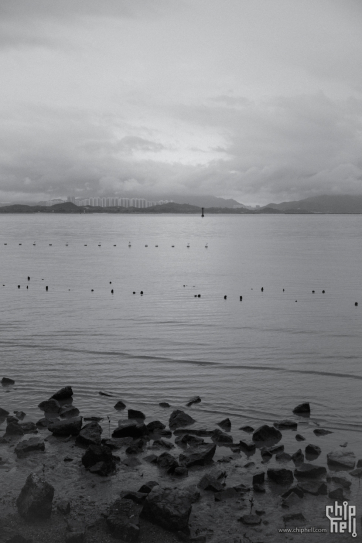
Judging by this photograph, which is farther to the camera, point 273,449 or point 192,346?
point 192,346

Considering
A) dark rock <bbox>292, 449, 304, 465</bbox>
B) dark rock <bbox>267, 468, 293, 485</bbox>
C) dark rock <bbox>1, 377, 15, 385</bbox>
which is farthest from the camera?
dark rock <bbox>1, 377, 15, 385</bbox>

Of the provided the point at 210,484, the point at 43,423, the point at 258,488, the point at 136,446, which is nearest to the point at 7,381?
the point at 43,423

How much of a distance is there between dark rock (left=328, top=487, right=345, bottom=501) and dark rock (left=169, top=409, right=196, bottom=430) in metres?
5.18

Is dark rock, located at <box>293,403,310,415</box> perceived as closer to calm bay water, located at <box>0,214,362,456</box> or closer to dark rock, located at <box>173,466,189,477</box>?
calm bay water, located at <box>0,214,362,456</box>

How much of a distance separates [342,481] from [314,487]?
0.78 metres

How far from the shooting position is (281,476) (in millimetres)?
12758

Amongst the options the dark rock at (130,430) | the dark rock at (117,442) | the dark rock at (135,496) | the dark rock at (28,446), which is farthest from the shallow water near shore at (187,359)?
the dark rock at (117,442)

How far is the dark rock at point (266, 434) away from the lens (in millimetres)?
15062

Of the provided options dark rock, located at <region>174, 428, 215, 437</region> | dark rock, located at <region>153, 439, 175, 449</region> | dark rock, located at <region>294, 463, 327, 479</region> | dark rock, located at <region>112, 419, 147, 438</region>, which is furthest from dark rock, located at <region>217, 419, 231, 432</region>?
dark rock, located at <region>294, 463, 327, 479</region>

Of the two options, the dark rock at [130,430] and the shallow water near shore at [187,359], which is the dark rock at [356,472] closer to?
the shallow water near shore at [187,359]

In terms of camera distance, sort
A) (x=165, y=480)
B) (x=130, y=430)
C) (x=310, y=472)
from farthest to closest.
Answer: (x=130, y=430)
(x=310, y=472)
(x=165, y=480)

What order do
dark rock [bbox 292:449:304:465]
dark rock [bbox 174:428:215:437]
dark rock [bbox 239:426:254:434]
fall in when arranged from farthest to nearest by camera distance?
1. dark rock [bbox 239:426:254:434]
2. dark rock [bbox 174:428:215:437]
3. dark rock [bbox 292:449:304:465]

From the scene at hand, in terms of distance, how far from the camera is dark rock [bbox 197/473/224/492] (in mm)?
12398

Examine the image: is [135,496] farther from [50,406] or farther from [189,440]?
[50,406]
